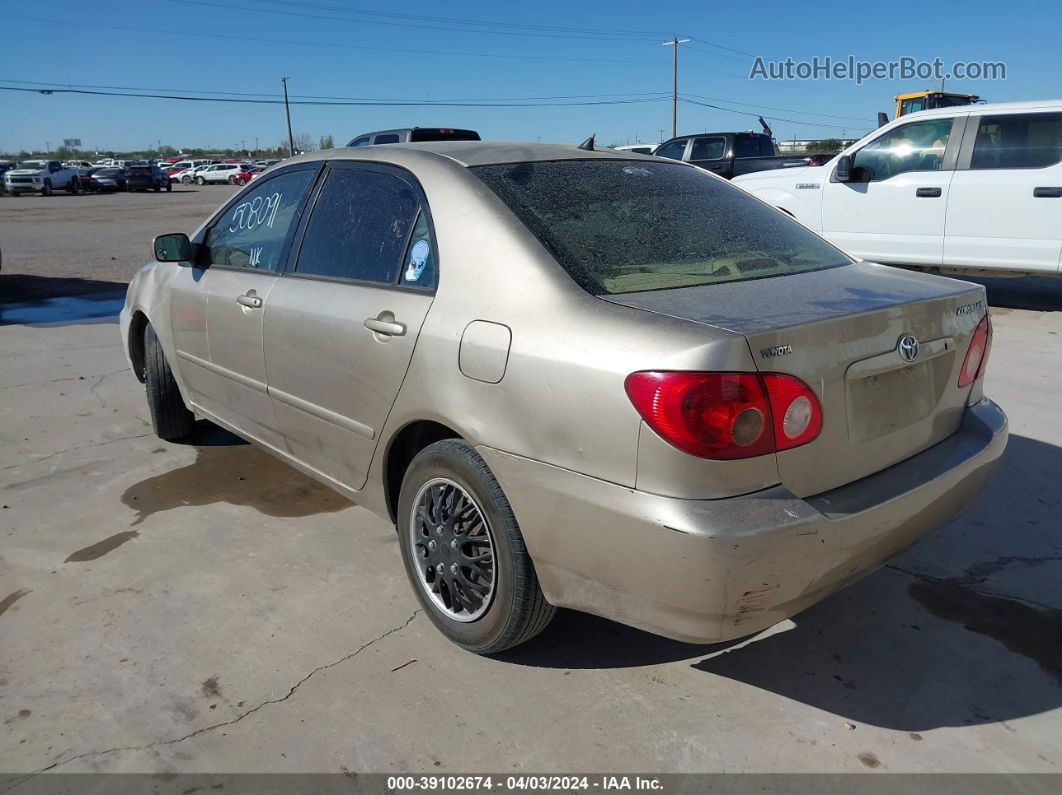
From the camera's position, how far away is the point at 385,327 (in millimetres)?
2889

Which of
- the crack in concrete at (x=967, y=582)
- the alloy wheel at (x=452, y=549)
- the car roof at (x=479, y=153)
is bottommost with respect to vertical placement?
the crack in concrete at (x=967, y=582)

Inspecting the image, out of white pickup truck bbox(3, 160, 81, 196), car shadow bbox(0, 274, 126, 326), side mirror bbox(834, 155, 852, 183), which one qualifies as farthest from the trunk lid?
white pickup truck bbox(3, 160, 81, 196)

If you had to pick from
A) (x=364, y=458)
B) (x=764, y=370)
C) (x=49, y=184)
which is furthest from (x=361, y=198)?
(x=49, y=184)

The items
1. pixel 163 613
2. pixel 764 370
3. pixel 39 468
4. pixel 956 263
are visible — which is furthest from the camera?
pixel 956 263

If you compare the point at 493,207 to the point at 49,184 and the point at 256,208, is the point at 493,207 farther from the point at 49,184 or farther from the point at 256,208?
the point at 49,184

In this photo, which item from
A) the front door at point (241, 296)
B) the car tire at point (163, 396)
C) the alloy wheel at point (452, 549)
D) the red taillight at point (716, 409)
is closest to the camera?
the red taillight at point (716, 409)

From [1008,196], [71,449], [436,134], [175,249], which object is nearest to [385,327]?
[175,249]

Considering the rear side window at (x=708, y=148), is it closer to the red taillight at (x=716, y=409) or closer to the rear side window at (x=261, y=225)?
the rear side window at (x=261, y=225)

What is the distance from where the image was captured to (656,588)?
2189 mm

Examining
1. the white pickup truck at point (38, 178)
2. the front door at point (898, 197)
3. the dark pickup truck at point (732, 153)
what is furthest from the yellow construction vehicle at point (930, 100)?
the white pickup truck at point (38, 178)

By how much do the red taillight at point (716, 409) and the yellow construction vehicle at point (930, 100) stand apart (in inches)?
837

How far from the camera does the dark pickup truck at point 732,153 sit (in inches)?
646

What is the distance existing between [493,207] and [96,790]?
6.64 feet

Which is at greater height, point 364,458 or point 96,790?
point 364,458
